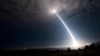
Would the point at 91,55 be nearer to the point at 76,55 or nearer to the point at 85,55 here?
the point at 85,55

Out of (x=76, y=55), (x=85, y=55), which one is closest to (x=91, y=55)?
(x=85, y=55)

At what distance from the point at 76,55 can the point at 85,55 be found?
2.36 metres

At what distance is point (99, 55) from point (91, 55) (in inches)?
79.8

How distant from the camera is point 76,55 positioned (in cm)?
3881

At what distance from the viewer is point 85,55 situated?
126ft

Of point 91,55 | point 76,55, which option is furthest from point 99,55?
point 76,55

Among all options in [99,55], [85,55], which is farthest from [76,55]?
[99,55]

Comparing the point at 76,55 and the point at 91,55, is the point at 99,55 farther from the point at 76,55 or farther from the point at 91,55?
the point at 76,55

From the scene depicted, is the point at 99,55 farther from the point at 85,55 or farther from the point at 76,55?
the point at 76,55

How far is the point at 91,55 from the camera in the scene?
38.4 meters

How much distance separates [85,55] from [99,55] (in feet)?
11.8

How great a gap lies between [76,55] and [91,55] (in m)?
3.95
